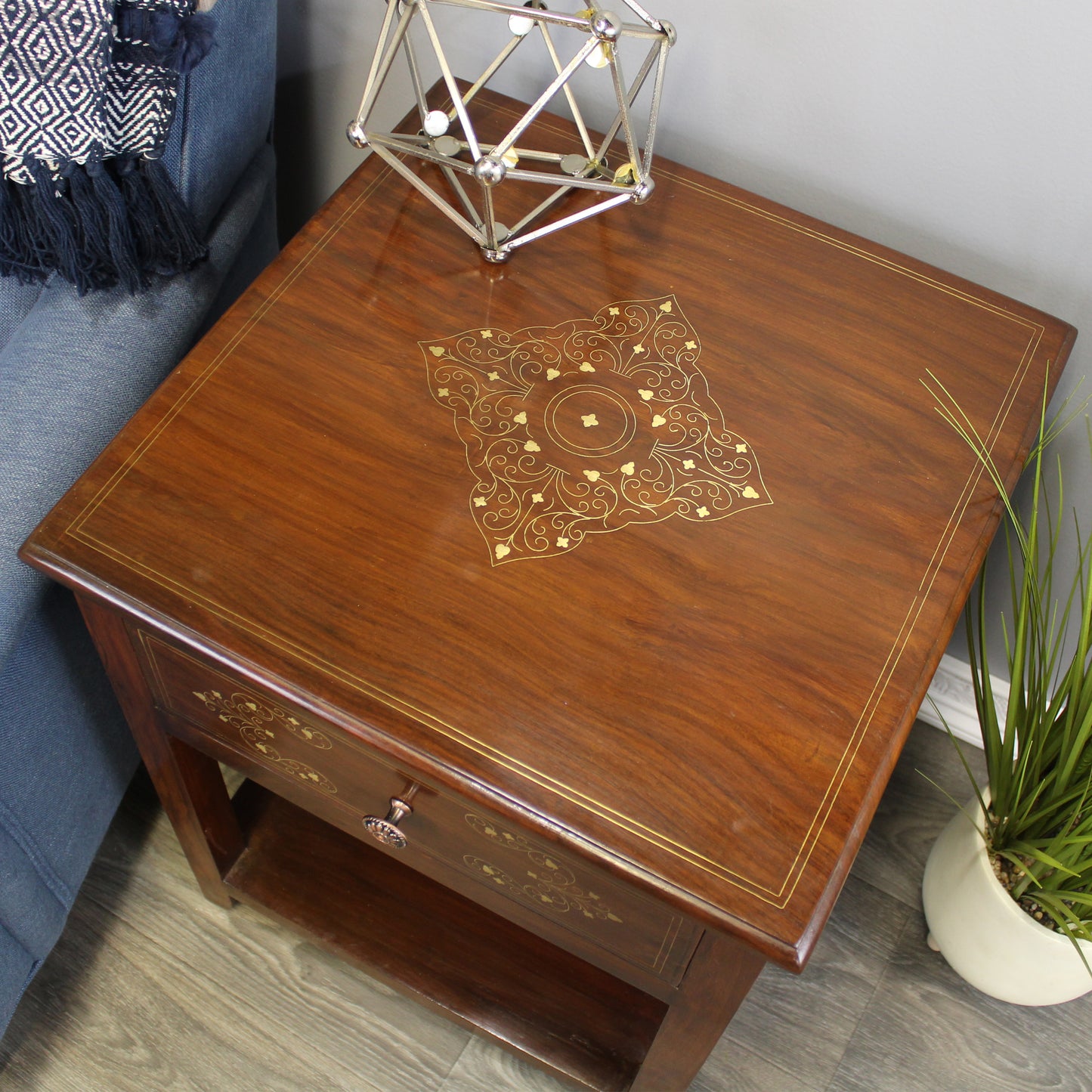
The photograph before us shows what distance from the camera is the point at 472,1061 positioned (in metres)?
1.18

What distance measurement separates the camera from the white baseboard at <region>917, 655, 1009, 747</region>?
4.44 ft

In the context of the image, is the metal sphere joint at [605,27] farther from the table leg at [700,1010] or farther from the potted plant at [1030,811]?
the table leg at [700,1010]

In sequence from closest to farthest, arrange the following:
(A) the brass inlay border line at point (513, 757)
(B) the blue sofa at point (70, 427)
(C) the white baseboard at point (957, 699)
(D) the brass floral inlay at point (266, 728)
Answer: (A) the brass inlay border line at point (513, 757), (D) the brass floral inlay at point (266, 728), (B) the blue sofa at point (70, 427), (C) the white baseboard at point (957, 699)

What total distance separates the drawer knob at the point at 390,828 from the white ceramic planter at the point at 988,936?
24.5 inches

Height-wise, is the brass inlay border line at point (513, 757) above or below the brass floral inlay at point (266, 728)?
above

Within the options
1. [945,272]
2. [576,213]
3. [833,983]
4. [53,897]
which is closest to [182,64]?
[576,213]

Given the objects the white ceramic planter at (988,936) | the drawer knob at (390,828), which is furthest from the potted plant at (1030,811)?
the drawer knob at (390,828)

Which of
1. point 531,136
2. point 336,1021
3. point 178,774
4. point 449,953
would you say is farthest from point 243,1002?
point 531,136

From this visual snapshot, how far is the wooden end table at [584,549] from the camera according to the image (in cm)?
69

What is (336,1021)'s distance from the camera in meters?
1.20

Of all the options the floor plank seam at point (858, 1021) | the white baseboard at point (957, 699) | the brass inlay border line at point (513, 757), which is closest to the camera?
the brass inlay border line at point (513, 757)

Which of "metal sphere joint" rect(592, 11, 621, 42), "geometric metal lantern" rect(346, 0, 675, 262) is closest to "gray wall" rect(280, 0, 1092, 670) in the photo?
"geometric metal lantern" rect(346, 0, 675, 262)

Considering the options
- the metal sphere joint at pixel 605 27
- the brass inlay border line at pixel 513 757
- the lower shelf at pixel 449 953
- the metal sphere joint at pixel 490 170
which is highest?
the metal sphere joint at pixel 605 27

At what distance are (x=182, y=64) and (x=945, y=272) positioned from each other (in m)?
0.67
